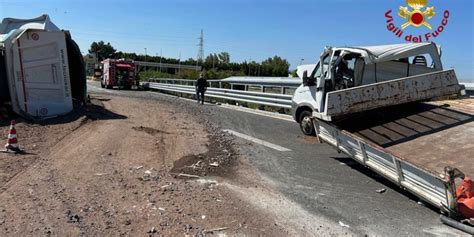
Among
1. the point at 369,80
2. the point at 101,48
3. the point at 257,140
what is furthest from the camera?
the point at 101,48

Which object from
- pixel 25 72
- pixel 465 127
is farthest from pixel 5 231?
pixel 25 72

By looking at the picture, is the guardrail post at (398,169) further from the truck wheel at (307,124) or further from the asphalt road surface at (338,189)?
the truck wheel at (307,124)

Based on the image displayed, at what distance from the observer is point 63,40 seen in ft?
45.6

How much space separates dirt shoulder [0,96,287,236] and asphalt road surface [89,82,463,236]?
729 millimetres

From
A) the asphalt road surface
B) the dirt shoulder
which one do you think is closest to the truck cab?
the asphalt road surface

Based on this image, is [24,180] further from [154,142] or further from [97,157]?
[154,142]

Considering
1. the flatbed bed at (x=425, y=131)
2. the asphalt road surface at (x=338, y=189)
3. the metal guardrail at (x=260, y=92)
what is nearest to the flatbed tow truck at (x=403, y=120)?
the flatbed bed at (x=425, y=131)

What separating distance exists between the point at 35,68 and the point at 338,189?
10200mm

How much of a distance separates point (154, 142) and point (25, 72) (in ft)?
18.3

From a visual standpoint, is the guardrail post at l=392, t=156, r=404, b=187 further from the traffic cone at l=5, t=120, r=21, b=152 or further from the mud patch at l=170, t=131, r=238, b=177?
the traffic cone at l=5, t=120, r=21, b=152

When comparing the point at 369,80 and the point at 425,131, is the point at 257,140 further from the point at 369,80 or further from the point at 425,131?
the point at 425,131

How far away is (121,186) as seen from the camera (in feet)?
→ 21.2

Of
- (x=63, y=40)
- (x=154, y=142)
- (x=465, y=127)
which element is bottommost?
(x=154, y=142)

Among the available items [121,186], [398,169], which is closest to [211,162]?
[121,186]
